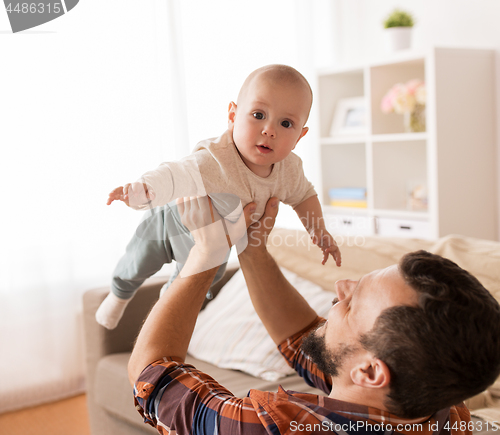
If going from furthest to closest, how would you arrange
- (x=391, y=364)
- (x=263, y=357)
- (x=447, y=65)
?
(x=447, y=65), (x=263, y=357), (x=391, y=364)

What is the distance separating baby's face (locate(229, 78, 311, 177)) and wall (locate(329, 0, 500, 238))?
6.50ft

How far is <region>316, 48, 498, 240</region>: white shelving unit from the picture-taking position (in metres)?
2.68

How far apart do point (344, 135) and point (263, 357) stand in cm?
Answer: 179

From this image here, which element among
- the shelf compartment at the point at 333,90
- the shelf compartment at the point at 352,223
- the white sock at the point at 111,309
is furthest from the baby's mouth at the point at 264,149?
the shelf compartment at the point at 333,90

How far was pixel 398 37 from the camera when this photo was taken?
9.61 ft

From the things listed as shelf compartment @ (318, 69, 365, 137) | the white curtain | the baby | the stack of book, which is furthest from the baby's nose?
shelf compartment @ (318, 69, 365, 137)

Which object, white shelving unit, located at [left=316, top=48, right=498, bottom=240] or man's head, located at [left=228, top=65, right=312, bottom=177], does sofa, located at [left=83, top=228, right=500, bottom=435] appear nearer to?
white shelving unit, located at [left=316, top=48, right=498, bottom=240]

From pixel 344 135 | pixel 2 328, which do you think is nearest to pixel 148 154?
pixel 2 328

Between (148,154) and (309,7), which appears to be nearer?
(148,154)

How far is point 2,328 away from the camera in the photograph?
2.53 metres

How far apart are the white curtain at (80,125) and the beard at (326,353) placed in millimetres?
1502

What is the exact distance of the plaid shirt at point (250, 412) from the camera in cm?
81

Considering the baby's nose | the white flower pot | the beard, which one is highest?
the white flower pot

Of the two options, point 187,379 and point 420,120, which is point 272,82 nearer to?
point 187,379
